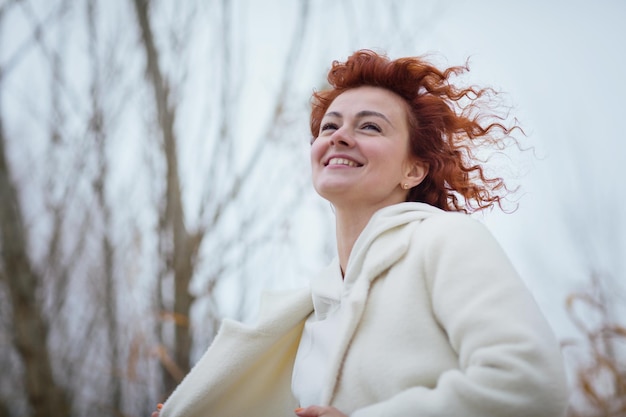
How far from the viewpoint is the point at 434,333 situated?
1.38 m

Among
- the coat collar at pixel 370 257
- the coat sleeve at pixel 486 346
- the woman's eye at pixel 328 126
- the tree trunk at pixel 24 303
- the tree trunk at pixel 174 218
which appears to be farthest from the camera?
the tree trunk at pixel 174 218

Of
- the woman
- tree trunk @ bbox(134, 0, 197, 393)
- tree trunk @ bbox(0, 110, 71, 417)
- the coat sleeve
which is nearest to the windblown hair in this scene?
the woman

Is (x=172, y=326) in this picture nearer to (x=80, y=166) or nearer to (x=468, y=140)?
(x=80, y=166)

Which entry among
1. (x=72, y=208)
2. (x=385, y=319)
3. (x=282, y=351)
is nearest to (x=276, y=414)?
(x=282, y=351)

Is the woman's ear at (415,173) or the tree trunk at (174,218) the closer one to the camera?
the woman's ear at (415,173)

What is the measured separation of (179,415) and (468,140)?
1.32 metres

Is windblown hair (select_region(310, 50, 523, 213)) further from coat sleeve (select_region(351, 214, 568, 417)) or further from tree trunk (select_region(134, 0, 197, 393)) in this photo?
tree trunk (select_region(134, 0, 197, 393))

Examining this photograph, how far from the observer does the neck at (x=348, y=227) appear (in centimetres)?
181

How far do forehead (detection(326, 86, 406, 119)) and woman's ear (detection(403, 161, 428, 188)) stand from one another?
0.52ft

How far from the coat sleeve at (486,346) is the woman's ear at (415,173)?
1.58ft

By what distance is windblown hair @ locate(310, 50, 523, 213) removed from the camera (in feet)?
6.23

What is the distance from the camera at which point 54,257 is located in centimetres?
598

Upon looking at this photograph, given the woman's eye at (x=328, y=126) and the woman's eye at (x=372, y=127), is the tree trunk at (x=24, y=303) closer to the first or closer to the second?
the woman's eye at (x=328, y=126)

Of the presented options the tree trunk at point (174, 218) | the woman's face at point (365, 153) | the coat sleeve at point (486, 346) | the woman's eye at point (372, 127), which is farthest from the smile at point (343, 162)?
the tree trunk at point (174, 218)
